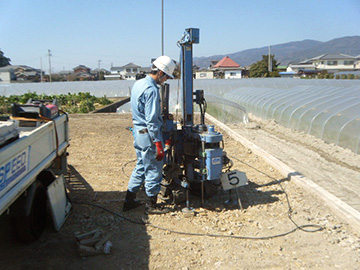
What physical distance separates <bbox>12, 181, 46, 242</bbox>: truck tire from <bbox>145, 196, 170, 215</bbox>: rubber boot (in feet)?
4.71

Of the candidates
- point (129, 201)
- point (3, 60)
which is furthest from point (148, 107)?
point (3, 60)

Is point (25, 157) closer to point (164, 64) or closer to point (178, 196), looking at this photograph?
point (164, 64)

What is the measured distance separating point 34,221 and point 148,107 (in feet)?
6.57

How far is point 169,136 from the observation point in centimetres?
Answer: 513

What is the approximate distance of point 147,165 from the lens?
4453mm

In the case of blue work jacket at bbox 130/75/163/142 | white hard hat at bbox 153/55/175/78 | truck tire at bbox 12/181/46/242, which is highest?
white hard hat at bbox 153/55/175/78

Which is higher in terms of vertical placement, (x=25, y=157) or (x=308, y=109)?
(x=25, y=157)

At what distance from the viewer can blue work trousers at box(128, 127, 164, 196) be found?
4.41m

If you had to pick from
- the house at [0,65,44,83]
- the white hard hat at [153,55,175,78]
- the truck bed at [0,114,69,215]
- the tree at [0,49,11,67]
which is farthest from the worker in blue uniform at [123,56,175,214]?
the tree at [0,49,11,67]

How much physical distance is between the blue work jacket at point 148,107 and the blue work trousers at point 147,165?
0.11 meters

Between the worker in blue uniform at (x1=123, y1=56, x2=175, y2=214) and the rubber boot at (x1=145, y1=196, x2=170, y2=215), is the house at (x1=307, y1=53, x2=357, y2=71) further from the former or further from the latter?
the rubber boot at (x1=145, y1=196, x2=170, y2=215)

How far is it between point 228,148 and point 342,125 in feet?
11.1

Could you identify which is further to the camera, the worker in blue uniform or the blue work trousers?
the blue work trousers

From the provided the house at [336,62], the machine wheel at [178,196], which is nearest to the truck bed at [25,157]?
the machine wheel at [178,196]
